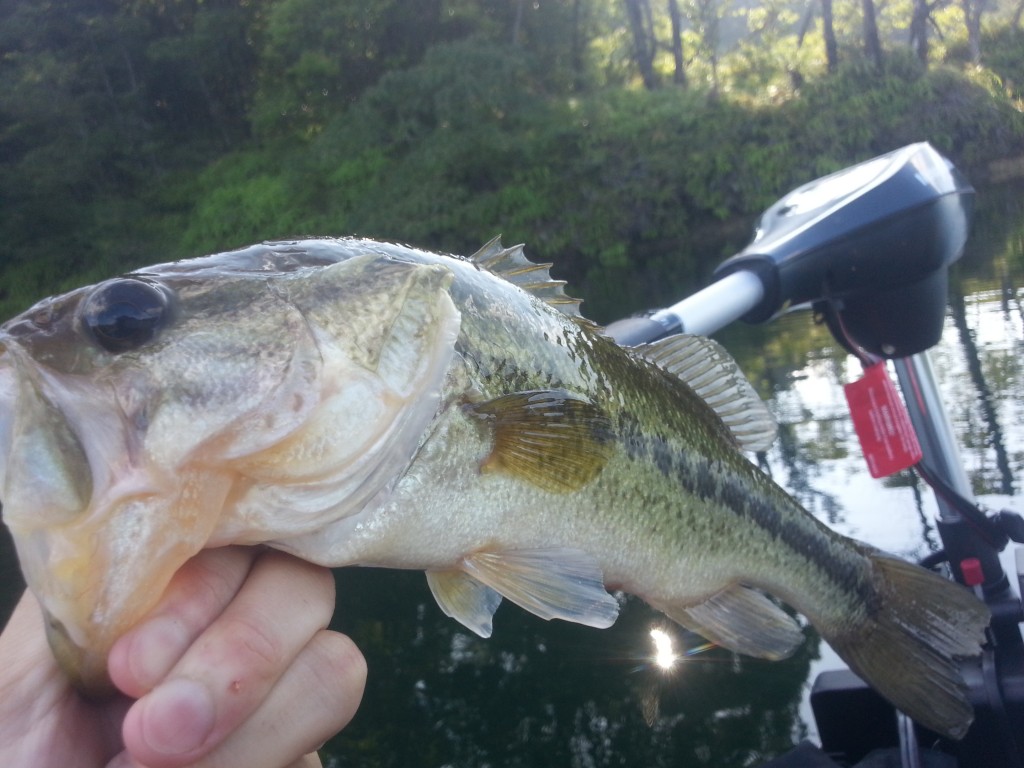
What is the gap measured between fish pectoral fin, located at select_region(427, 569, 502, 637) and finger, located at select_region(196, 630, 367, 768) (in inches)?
5.4

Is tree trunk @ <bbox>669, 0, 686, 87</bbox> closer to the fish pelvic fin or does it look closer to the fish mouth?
the fish pelvic fin

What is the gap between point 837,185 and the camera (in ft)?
7.98

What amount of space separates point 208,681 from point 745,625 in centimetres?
94

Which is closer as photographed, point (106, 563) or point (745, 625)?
point (106, 563)

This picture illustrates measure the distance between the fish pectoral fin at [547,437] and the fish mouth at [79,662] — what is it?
0.46 m

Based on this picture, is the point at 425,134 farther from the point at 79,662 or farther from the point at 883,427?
the point at 79,662

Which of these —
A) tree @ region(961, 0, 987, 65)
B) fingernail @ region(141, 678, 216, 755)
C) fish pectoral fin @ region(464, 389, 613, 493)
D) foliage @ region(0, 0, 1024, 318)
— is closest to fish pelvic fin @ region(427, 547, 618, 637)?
fish pectoral fin @ region(464, 389, 613, 493)

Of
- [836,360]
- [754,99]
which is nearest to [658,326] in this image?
[836,360]

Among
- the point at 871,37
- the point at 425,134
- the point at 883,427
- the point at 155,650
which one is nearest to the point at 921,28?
the point at 871,37

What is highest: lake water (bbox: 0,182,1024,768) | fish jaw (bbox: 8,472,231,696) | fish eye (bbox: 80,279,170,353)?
fish eye (bbox: 80,279,170,353)

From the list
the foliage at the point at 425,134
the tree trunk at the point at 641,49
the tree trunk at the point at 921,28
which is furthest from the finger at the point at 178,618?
the tree trunk at the point at 641,49

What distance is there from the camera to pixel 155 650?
822 millimetres

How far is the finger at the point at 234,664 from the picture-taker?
0.80 metres

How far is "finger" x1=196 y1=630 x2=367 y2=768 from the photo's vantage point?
2.94 feet
